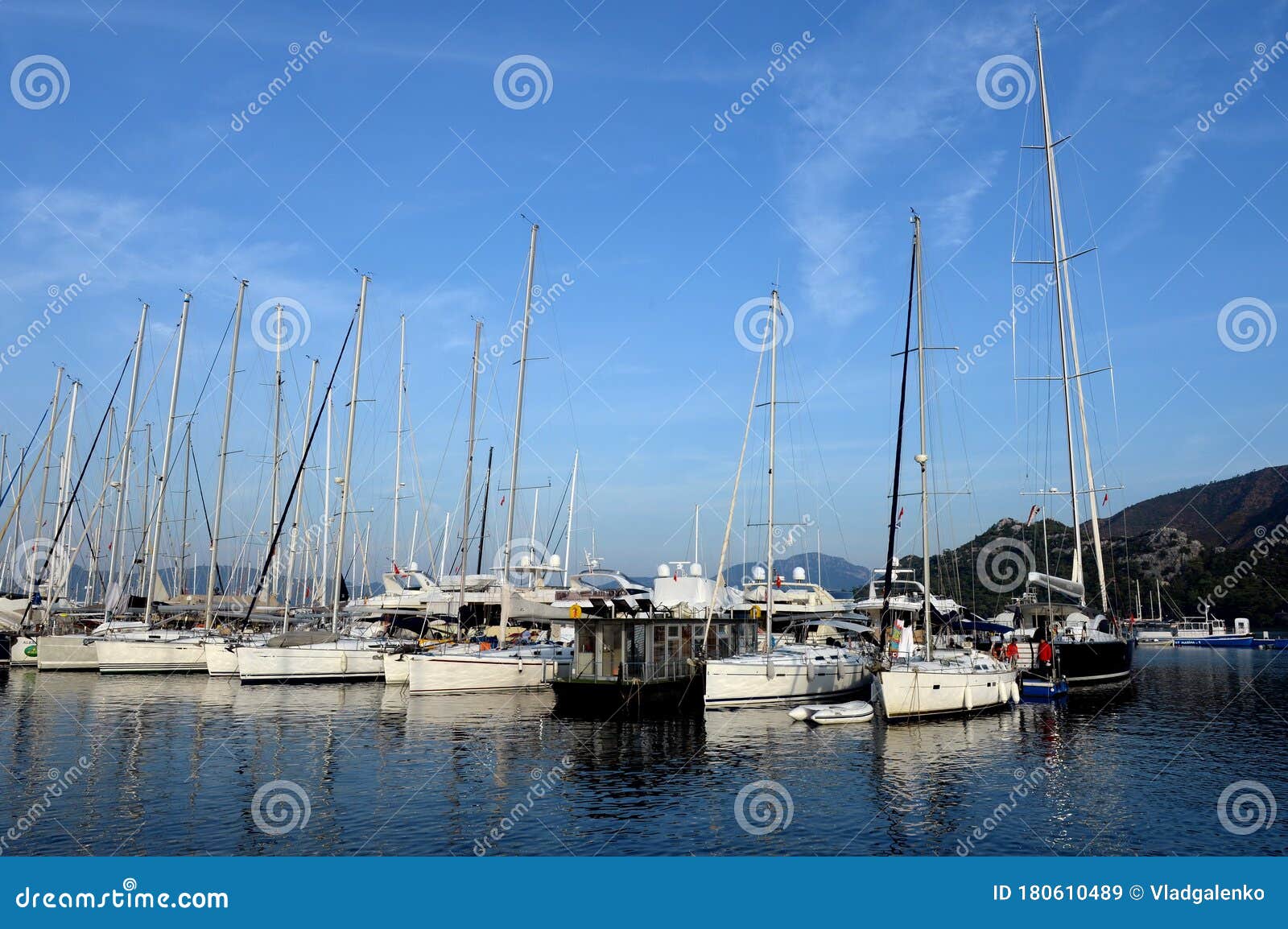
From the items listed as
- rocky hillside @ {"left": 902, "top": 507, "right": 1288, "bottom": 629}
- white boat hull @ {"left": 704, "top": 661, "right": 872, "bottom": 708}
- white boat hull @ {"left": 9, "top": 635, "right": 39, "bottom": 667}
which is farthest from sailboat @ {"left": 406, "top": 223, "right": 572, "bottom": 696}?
rocky hillside @ {"left": 902, "top": 507, "right": 1288, "bottom": 629}

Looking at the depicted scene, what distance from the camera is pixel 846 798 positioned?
21797 millimetres

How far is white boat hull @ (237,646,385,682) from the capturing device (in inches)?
1859

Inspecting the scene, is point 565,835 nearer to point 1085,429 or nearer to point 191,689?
point 191,689

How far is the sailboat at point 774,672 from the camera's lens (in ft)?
121

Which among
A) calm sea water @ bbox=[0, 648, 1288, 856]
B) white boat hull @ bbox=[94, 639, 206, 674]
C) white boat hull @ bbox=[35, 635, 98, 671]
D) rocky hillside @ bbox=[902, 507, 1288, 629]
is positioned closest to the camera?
calm sea water @ bbox=[0, 648, 1288, 856]

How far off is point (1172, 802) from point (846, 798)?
7.92m

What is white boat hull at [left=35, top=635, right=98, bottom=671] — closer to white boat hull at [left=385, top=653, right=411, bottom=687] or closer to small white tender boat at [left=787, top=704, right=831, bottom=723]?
white boat hull at [left=385, top=653, right=411, bottom=687]

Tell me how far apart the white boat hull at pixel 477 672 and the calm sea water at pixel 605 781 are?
110 inches

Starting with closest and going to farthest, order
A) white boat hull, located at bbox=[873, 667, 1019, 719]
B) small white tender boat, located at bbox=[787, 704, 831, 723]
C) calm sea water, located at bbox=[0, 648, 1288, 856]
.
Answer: calm sea water, located at bbox=[0, 648, 1288, 856] < white boat hull, located at bbox=[873, 667, 1019, 719] < small white tender boat, located at bbox=[787, 704, 831, 723]

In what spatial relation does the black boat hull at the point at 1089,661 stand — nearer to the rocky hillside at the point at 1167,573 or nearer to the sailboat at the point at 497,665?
the sailboat at the point at 497,665

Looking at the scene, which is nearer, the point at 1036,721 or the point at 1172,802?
the point at 1172,802

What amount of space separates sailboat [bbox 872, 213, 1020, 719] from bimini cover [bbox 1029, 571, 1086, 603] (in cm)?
740

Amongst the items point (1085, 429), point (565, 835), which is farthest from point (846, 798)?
point (1085, 429)

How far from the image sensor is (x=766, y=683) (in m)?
37.8
